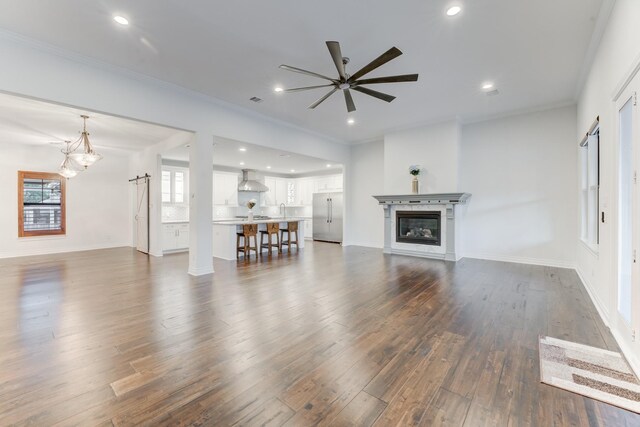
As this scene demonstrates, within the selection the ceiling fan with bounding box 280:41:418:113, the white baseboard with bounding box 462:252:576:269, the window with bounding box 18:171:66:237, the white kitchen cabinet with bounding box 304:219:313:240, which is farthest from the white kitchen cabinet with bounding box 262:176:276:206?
the ceiling fan with bounding box 280:41:418:113

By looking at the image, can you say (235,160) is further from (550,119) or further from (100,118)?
(550,119)

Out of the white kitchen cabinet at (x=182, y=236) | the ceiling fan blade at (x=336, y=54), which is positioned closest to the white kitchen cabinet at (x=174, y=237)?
the white kitchen cabinet at (x=182, y=236)

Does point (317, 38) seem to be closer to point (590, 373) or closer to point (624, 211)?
point (624, 211)

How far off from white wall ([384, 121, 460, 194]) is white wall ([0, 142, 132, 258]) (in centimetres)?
809

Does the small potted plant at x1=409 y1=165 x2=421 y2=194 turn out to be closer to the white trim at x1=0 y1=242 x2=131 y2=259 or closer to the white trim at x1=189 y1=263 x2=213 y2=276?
the white trim at x1=189 y1=263 x2=213 y2=276

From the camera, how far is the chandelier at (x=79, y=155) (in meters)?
5.62

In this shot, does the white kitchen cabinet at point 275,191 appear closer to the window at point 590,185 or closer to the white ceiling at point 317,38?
the white ceiling at point 317,38

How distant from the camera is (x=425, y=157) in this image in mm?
6691

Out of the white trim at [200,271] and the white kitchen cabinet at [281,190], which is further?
the white kitchen cabinet at [281,190]

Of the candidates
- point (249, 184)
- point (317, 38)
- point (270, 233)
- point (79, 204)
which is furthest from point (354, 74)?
point (79, 204)

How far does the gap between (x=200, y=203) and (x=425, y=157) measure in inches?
203

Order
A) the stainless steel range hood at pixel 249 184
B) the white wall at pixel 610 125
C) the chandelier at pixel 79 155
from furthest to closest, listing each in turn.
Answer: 1. the stainless steel range hood at pixel 249 184
2. the chandelier at pixel 79 155
3. the white wall at pixel 610 125

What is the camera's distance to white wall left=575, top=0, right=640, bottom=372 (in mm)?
2232

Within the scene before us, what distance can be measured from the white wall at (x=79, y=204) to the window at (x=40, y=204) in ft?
0.35
